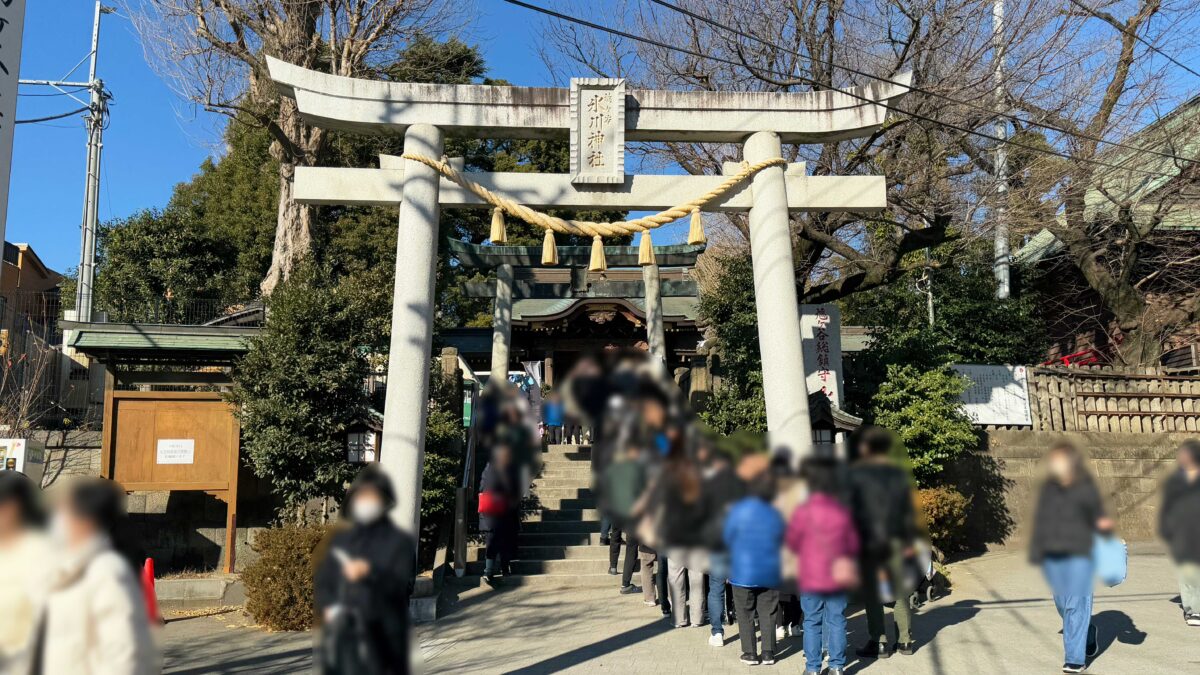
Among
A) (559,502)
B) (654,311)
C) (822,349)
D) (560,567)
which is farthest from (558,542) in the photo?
(822,349)

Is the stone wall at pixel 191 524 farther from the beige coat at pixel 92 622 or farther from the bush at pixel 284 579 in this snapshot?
the beige coat at pixel 92 622

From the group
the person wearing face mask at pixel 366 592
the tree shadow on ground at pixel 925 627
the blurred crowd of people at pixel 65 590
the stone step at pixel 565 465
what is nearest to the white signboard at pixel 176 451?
the stone step at pixel 565 465

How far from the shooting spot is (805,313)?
50.1ft

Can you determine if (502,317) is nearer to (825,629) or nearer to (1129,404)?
(825,629)

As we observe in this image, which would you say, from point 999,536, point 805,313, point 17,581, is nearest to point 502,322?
point 805,313

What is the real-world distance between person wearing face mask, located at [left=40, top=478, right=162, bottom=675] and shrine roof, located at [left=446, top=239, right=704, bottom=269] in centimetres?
1194

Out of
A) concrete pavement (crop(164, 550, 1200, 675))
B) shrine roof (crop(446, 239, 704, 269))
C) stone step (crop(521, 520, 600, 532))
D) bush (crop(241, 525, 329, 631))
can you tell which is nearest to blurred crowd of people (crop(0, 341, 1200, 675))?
concrete pavement (crop(164, 550, 1200, 675))

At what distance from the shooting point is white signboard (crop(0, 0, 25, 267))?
32.7ft

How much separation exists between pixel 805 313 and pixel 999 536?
770 cm

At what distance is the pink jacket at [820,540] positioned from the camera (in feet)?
8.64

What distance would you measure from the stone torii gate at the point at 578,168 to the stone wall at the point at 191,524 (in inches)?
275

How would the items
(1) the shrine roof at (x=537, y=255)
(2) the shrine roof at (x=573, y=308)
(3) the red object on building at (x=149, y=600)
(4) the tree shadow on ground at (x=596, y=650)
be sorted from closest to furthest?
(3) the red object on building at (x=149, y=600) → (4) the tree shadow on ground at (x=596, y=650) → (1) the shrine roof at (x=537, y=255) → (2) the shrine roof at (x=573, y=308)

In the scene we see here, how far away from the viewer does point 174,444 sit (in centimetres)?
1363

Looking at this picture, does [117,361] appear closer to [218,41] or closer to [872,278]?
[218,41]
